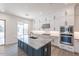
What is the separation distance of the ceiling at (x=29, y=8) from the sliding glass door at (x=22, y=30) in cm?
16

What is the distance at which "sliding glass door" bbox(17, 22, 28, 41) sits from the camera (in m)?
1.91

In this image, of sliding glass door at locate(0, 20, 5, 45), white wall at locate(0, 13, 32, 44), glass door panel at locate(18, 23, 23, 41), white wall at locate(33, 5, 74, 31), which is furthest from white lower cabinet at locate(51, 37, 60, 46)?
sliding glass door at locate(0, 20, 5, 45)

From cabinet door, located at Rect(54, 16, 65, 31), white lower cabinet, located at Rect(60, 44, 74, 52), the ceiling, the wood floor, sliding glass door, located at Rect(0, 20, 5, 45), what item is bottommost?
the wood floor

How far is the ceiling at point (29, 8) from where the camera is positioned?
1.82m

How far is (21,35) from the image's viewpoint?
193 cm

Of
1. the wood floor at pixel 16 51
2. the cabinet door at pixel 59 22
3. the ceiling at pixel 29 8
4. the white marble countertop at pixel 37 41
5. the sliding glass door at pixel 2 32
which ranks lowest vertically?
the wood floor at pixel 16 51

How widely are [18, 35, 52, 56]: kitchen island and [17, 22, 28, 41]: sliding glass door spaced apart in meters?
0.05

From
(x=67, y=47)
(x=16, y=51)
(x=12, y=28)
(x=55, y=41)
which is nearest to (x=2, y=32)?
(x=12, y=28)

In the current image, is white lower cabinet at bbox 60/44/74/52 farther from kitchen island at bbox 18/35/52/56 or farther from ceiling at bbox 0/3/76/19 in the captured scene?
ceiling at bbox 0/3/76/19

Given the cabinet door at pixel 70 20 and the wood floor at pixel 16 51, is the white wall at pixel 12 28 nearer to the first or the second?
the wood floor at pixel 16 51

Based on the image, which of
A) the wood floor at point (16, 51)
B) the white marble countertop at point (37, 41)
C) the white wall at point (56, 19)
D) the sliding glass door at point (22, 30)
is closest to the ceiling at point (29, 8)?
the white wall at point (56, 19)

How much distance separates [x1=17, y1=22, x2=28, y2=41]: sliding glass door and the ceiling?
0.53ft

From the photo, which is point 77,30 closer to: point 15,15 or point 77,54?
point 77,54

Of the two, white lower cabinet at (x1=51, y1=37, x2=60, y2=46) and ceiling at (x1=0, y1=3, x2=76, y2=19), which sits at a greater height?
ceiling at (x1=0, y1=3, x2=76, y2=19)
